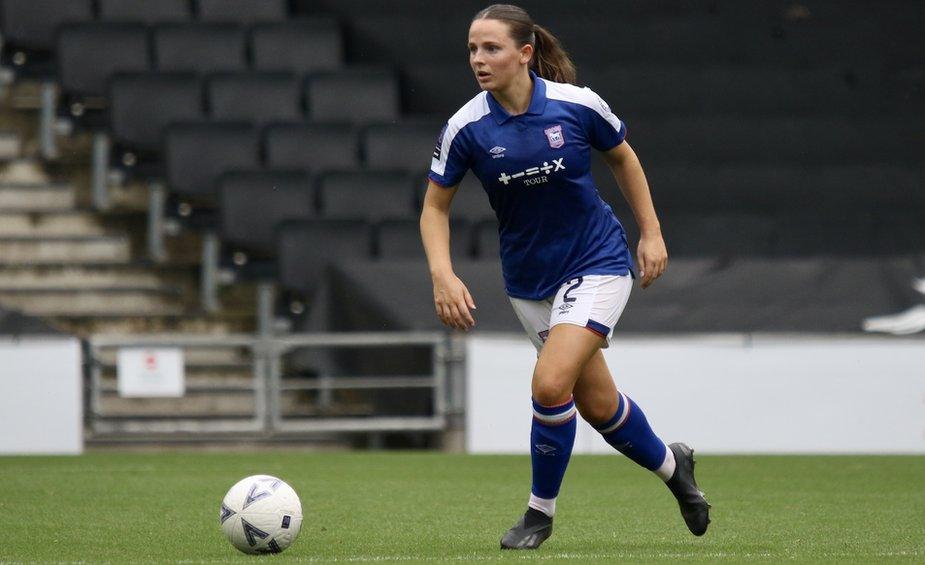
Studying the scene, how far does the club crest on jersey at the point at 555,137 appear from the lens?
5.43 m

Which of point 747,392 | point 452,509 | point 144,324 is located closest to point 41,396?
point 144,324

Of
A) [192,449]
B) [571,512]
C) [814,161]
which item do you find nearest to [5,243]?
[192,449]

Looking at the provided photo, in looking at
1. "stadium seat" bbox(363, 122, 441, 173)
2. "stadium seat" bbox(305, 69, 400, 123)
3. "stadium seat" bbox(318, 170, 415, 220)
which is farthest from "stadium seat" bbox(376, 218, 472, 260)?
"stadium seat" bbox(305, 69, 400, 123)

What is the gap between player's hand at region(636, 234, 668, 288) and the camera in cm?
551

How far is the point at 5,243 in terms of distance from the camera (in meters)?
14.6

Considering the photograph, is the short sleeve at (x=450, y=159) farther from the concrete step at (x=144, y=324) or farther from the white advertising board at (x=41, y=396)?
the concrete step at (x=144, y=324)

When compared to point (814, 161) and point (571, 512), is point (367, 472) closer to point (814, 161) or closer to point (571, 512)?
point (571, 512)

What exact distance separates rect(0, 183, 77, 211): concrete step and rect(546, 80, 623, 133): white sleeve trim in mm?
10170

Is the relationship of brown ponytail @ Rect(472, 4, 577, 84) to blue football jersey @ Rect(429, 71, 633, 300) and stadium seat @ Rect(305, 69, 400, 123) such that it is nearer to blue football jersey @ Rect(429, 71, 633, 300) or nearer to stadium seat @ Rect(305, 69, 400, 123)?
blue football jersey @ Rect(429, 71, 633, 300)

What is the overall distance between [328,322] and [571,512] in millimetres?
5745

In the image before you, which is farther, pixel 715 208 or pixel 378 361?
pixel 715 208

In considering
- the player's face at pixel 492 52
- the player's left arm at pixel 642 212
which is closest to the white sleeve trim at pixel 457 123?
the player's face at pixel 492 52

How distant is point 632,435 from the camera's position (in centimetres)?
575

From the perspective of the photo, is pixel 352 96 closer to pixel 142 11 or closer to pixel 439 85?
pixel 439 85
